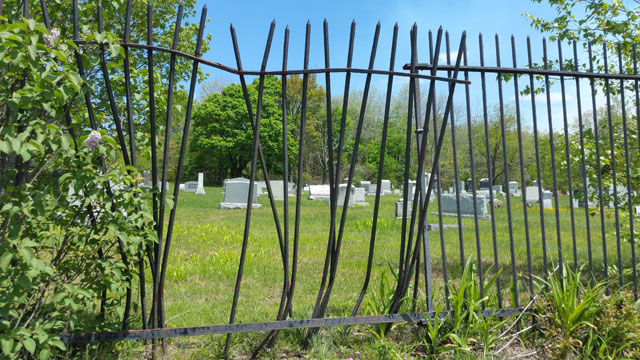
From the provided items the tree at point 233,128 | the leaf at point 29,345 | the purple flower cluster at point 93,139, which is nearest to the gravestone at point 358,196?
the purple flower cluster at point 93,139

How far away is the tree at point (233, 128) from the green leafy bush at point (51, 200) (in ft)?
103

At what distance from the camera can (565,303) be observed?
281cm

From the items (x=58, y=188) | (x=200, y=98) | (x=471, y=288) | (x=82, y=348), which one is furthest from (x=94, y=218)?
(x=200, y=98)

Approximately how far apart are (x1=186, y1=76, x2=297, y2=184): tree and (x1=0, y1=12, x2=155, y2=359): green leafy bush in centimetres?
3150

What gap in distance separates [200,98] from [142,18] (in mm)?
29197

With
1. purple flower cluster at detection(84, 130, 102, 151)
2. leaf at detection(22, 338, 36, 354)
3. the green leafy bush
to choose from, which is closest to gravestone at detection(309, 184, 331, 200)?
the green leafy bush

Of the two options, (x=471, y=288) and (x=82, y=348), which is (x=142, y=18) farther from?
(x=471, y=288)

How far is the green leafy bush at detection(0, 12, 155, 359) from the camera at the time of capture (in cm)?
176

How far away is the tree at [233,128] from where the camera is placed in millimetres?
34625

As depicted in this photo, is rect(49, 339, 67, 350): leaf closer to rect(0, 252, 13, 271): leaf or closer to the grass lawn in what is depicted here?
rect(0, 252, 13, 271): leaf

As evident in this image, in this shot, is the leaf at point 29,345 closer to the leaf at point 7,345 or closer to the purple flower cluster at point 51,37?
the leaf at point 7,345

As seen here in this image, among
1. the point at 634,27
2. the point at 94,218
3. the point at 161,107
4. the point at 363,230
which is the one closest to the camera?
the point at 94,218

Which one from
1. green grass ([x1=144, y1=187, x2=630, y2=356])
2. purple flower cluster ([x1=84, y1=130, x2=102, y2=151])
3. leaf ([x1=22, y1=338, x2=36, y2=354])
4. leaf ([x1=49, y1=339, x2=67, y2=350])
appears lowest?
green grass ([x1=144, y1=187, x2=630, y2=356])

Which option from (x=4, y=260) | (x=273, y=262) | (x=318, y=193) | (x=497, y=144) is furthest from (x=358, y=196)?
(x=497, y=144)
